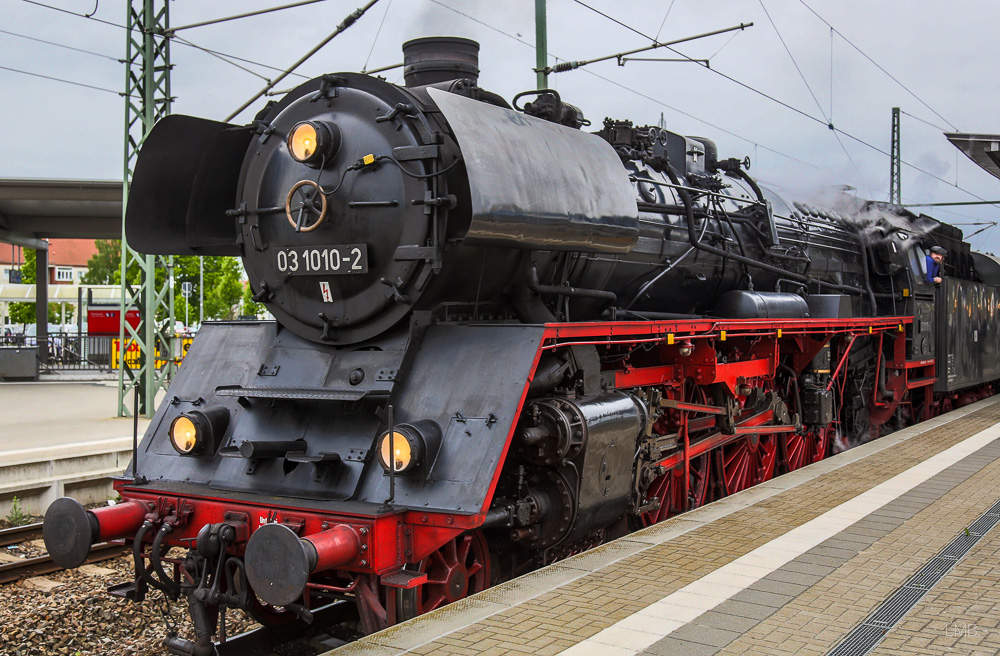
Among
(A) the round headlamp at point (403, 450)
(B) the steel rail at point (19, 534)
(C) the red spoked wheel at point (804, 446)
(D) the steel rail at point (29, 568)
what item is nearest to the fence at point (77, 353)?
(B) the steel rail at point (19, 534)

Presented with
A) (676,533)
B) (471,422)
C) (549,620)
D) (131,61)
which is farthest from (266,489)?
(131,61)

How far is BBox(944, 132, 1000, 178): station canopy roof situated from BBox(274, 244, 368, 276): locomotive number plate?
45.7 ft

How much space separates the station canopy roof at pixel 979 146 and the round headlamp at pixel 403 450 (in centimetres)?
1440

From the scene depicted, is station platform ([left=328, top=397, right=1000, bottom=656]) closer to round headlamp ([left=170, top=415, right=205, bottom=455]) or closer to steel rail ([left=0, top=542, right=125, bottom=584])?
round headlamp ([left=170, top=415, right=205, bottom=455])

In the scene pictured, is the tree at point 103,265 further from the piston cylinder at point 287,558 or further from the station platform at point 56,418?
the piston cylinder at point 287,558

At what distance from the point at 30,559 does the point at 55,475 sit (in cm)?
267

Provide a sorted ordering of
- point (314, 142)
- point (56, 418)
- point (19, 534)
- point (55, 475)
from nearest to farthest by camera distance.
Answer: point (314, 142), point (19, 534), point (55, 475), point (56, 418)

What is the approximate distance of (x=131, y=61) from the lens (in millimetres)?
12789

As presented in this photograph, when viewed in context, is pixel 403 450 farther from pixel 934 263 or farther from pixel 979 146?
pixel 979 146

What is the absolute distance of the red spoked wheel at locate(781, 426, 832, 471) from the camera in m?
8.92

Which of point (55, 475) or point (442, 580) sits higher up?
point (442, 580)

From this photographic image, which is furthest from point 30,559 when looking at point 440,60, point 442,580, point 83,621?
point 440,60

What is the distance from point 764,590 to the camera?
4.52 m

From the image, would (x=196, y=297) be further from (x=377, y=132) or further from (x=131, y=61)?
(x=377, y=132)
